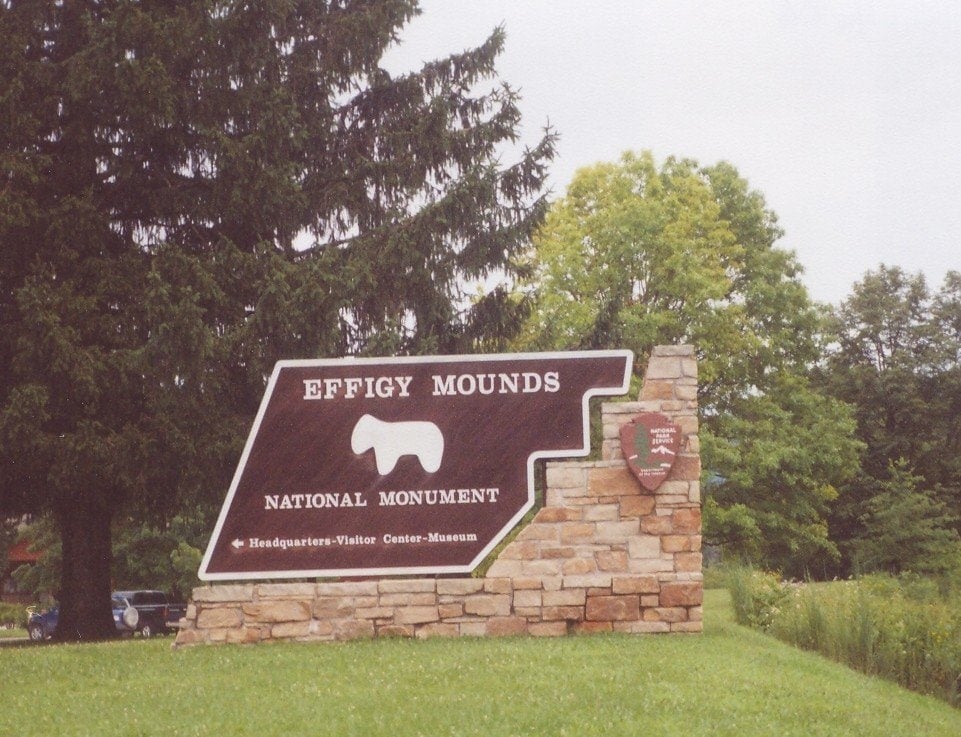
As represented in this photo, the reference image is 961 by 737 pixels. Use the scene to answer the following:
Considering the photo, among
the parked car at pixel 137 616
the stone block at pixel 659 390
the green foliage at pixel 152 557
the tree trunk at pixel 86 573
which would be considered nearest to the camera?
the stone block at pixel 659 390

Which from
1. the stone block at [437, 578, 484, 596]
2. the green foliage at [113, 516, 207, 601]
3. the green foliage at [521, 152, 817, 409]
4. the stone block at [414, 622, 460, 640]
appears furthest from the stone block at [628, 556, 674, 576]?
the green foliage at [113, 516, 207, 601]

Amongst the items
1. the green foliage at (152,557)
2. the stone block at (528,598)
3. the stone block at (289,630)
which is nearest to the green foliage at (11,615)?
the green foliage at (152,557)

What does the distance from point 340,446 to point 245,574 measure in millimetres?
1943

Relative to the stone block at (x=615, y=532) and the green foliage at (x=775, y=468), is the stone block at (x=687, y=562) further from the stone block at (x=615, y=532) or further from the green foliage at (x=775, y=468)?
the green foliage at (x=775, y=468)

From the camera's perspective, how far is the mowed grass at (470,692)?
30.6ft

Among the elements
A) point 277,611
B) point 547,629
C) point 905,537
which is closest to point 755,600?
point 547,629

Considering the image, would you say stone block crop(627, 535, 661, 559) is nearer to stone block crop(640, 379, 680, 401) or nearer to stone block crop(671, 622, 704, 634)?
stone block crop(671, 622, 704, 634)

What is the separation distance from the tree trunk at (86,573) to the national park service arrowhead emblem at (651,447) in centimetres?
1145

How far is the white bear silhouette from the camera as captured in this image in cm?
1458

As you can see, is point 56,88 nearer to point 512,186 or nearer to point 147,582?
point 512,186

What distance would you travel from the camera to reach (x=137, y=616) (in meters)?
29.2

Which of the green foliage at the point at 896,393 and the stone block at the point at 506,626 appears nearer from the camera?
the stone block at the point at 506,626

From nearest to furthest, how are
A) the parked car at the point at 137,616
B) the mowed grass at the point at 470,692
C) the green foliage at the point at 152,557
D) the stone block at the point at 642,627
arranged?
the mowed grass at the point at 470,692
the stone block at the point at 642,627
the parked car at the point at 137,616
the green foliage at the point at 152,557

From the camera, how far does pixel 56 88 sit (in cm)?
2152
